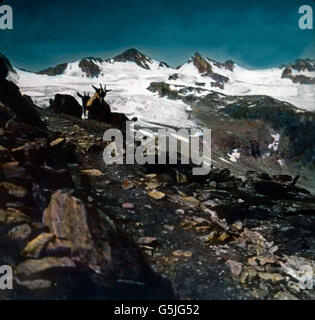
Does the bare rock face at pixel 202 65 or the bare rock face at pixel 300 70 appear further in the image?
the bare rock face at pixel 300 70

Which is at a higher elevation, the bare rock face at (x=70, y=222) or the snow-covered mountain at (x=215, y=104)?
the snow-covered mountain at (x=215, y=104)

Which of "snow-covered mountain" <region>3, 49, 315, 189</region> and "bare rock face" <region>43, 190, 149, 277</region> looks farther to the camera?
"snow-covered mountain" <region>3, 49, 315, 189</region>

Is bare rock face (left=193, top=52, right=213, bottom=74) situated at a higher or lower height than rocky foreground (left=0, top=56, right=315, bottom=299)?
higher

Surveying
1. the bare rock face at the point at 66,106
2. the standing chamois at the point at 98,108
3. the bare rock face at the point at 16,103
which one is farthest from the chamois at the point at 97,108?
the bare rock face at the point at 16,103

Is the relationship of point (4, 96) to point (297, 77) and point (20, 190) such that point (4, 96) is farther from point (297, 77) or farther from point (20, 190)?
point (297, 77)

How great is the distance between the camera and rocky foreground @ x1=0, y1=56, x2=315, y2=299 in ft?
20.2

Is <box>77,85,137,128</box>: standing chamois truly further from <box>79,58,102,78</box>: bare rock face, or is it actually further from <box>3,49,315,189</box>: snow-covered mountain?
<box>79,58,102,78</box>: bare rock face

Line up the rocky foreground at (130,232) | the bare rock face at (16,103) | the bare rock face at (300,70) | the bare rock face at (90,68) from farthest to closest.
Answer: the bare rock face at (300,70)
the bare rock face at (90,68)
the bare rock face at (16,103)
the rocky foreground at (130,232)

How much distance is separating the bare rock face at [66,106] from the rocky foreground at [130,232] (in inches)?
352

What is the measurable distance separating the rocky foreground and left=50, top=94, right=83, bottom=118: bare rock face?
29.3 ft

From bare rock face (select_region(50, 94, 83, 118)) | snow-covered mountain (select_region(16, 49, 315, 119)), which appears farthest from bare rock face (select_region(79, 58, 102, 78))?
bare rock face (select_region(50, 94, 83, 118))

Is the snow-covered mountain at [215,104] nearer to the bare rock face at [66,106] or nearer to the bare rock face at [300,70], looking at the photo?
the bare rock face at [300,70]

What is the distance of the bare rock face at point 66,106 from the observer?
772 inches

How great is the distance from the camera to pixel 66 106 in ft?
65.3
